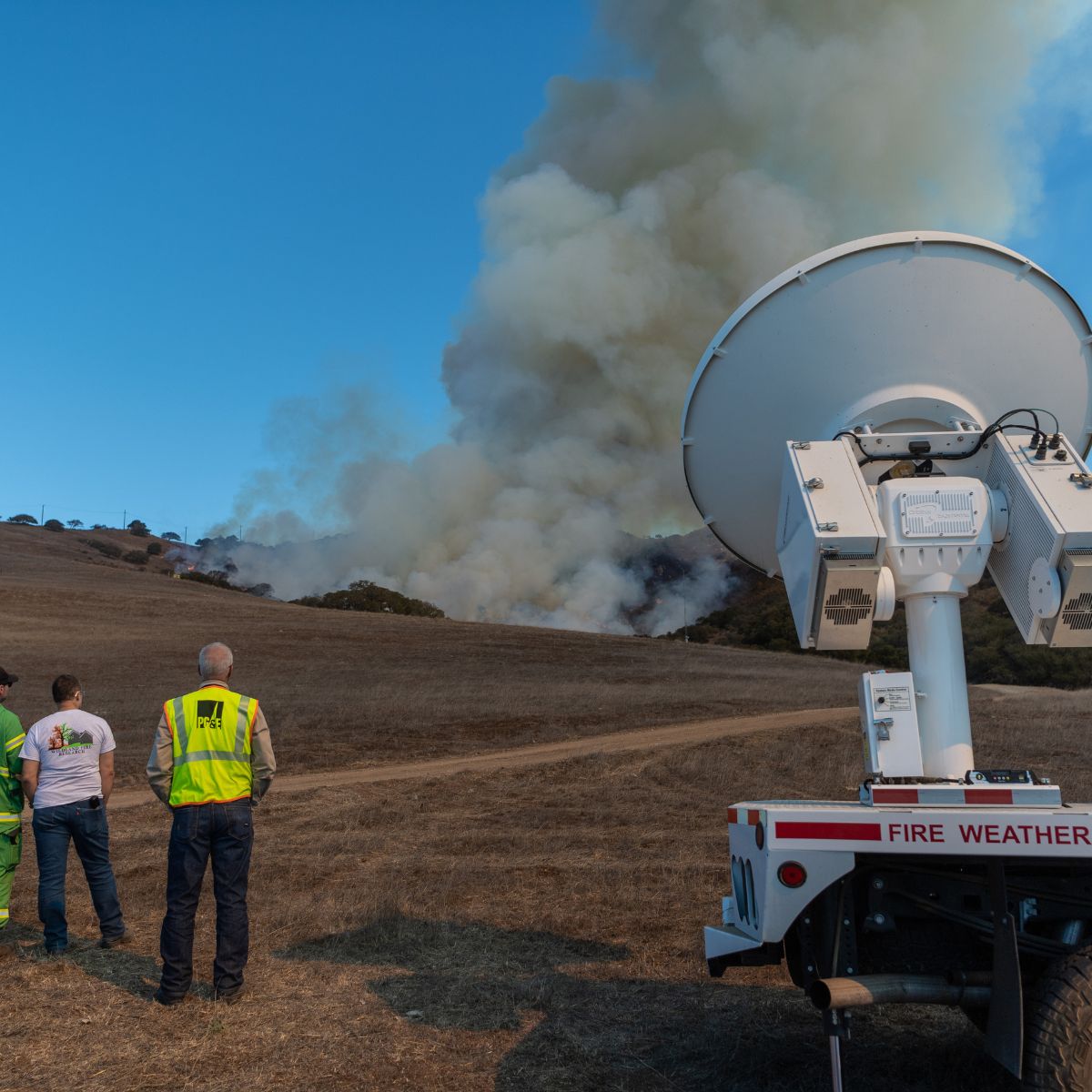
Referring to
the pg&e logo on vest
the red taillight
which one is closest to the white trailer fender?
the red taillight

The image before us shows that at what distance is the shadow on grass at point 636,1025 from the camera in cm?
513

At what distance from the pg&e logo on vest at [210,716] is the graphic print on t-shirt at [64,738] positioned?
163 centimetres

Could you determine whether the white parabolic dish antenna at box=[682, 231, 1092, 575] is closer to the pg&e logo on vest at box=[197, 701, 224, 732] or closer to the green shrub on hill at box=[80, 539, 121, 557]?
the pg&e logo on vest at box=[197, 701, 224, 732]

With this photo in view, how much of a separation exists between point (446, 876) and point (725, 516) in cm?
476

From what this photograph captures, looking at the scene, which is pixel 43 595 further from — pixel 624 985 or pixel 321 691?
pixel 624 985

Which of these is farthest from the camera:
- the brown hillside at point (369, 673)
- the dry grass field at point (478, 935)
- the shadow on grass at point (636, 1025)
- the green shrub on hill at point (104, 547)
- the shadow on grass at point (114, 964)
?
the green shrub on hill at point (104, 547)

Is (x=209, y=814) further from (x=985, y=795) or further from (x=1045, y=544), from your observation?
(x=1045, y=544)

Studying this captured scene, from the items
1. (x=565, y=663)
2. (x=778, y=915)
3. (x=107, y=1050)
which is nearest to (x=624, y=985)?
(x=778, y=915)

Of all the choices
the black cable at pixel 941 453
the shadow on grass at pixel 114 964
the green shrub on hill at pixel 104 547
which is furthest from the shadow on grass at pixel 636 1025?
the green shrub on hill at pixel 104 547

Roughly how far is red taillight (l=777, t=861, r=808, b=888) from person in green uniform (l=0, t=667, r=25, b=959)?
5.48 metres

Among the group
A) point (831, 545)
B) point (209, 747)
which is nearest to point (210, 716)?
point (209, 747)

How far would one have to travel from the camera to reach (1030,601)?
564cm

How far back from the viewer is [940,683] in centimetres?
570

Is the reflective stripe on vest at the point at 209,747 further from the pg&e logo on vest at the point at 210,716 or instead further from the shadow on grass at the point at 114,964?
the shadow on grass at the point at 114,964
